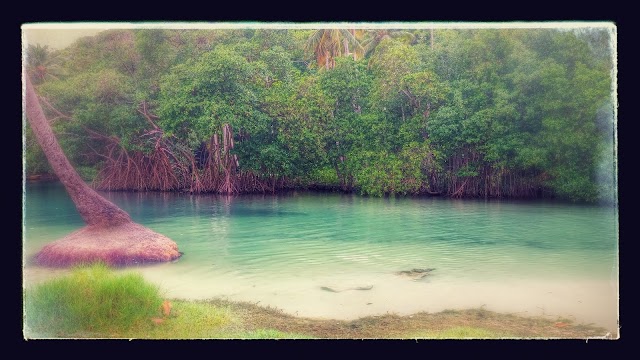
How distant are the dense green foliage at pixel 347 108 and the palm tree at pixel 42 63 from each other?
0.03 m

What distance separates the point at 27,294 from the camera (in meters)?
9.87

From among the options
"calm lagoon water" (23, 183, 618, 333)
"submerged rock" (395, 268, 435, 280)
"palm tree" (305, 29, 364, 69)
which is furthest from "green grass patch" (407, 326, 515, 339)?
"palm tree" (305, 29, 364, 69)

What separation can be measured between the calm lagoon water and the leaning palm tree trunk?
11cm

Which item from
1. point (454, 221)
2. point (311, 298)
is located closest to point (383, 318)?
point (311, 298)

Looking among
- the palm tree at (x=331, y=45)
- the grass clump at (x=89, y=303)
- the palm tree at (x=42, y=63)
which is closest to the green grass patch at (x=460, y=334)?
the grass clump at (x=89, y=303)

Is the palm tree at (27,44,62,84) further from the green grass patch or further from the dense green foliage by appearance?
the green grass patch

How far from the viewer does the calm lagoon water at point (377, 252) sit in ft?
31.9

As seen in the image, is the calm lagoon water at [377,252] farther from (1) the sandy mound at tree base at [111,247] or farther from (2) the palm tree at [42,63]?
(2) the palm tree at [42,63]

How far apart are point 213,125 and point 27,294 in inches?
116

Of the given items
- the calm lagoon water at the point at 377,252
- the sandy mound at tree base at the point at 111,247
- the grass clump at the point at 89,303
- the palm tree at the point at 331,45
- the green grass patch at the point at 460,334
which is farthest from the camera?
the palm tree at the point at 331,45

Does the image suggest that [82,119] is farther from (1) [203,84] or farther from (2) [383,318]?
(2) [383,318]

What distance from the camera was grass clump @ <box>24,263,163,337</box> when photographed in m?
9.62

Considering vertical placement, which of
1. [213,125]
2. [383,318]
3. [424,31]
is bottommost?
[383,318]

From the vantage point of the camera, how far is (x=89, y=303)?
966 centimetres
